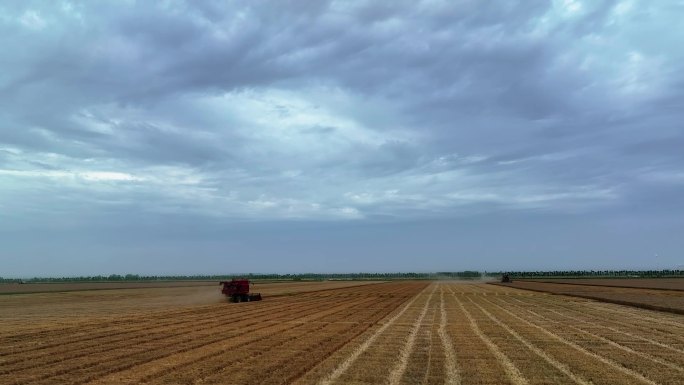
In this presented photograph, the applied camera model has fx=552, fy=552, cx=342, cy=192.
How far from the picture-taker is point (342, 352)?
17219 mm

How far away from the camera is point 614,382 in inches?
508

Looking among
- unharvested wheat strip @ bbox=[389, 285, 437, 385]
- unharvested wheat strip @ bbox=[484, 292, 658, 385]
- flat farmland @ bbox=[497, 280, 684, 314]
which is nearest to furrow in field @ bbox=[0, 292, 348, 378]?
unharvested wheat strip @ bbox=[389, 285, 437, 385]

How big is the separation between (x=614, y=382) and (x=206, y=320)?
20.6 m

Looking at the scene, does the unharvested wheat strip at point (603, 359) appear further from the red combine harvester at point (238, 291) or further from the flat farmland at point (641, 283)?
the flat farmland at point (641, 283)

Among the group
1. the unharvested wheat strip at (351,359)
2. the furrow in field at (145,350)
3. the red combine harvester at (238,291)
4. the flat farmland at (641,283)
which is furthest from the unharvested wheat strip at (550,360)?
the flat farmland at (641,283)

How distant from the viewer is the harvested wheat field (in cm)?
1337

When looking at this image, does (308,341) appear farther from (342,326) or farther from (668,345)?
(668,345)

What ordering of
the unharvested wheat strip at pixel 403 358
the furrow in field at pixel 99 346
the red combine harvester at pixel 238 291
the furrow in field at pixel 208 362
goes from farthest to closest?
the red combine harvester at pixel 238 291
the furrow in field at pixel 99 346
the furrow in field at pixel 208 362
the unharvested wheat strip at pixel 403 358

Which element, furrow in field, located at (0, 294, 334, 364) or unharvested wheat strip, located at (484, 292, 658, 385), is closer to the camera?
unharvested wheat strip, located at (484, 292, 658, 385)

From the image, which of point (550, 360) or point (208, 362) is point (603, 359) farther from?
point (208, 362)

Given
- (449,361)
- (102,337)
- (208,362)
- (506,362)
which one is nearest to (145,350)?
(208,362)

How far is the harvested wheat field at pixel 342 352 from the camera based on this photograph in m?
13.4

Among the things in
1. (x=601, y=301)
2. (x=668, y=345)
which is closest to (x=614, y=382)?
(x=668, y=345)

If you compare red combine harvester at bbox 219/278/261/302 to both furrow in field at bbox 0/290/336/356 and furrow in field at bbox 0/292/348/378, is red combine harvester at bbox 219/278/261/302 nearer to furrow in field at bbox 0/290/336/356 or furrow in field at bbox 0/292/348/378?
furrow in field at bbox 0/290/336/356
